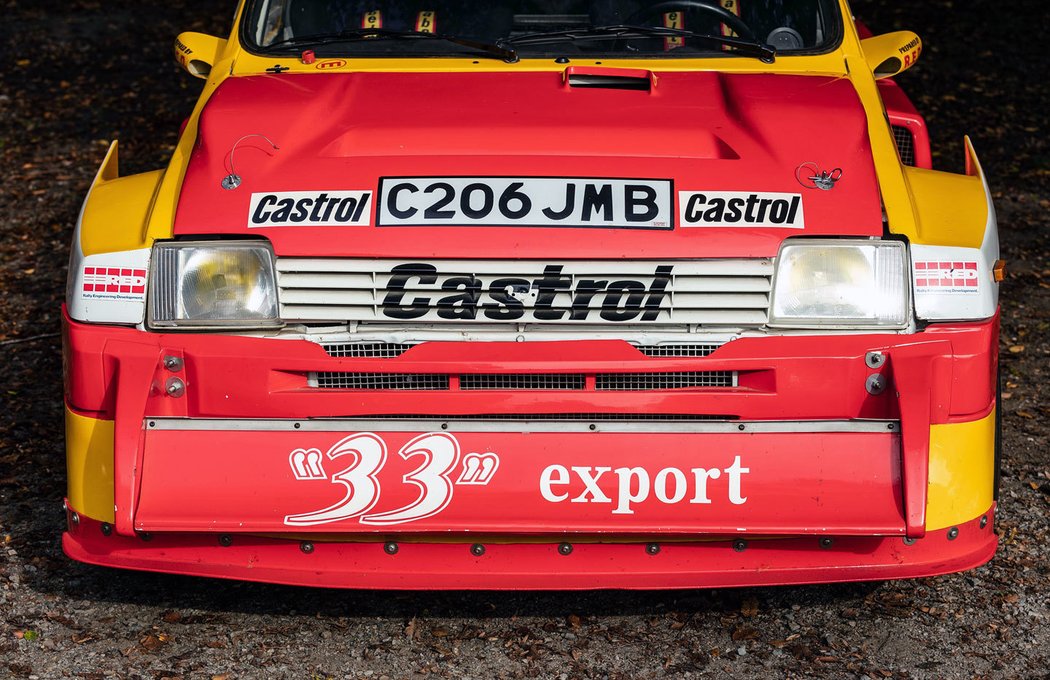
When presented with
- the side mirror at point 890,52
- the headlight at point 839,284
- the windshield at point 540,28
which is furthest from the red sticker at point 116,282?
the side mirror at point 890,52

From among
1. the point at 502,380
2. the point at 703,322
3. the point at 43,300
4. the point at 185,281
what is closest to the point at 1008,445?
the point at 703,322

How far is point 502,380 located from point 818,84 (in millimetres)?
1549

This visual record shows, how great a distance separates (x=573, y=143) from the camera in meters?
3.87

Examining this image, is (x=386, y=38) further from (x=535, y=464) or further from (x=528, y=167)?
(x=535, y=464)

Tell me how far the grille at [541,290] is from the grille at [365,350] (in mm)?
70

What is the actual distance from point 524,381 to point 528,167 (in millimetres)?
617

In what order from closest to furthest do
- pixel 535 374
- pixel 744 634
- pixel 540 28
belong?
pixel 535 374 < pixel 744 634 < pixel 540 28

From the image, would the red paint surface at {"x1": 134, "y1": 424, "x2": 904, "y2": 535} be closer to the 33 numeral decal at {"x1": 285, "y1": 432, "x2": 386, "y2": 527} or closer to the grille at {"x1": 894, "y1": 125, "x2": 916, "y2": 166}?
the 33 numeral decal at {"x1": 285, "y1": 432, "x2": 386, "y2": 527}

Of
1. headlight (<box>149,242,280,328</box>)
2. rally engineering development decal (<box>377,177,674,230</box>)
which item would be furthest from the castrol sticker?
headlight (<box>149,242,280,328</box>)

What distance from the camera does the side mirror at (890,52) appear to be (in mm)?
4805

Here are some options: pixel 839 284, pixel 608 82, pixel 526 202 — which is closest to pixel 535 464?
pixel 526 202

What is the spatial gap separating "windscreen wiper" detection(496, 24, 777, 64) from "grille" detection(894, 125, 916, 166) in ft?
2.10

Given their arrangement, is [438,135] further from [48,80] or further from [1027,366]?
[48,80]

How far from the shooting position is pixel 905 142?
16.0ft
